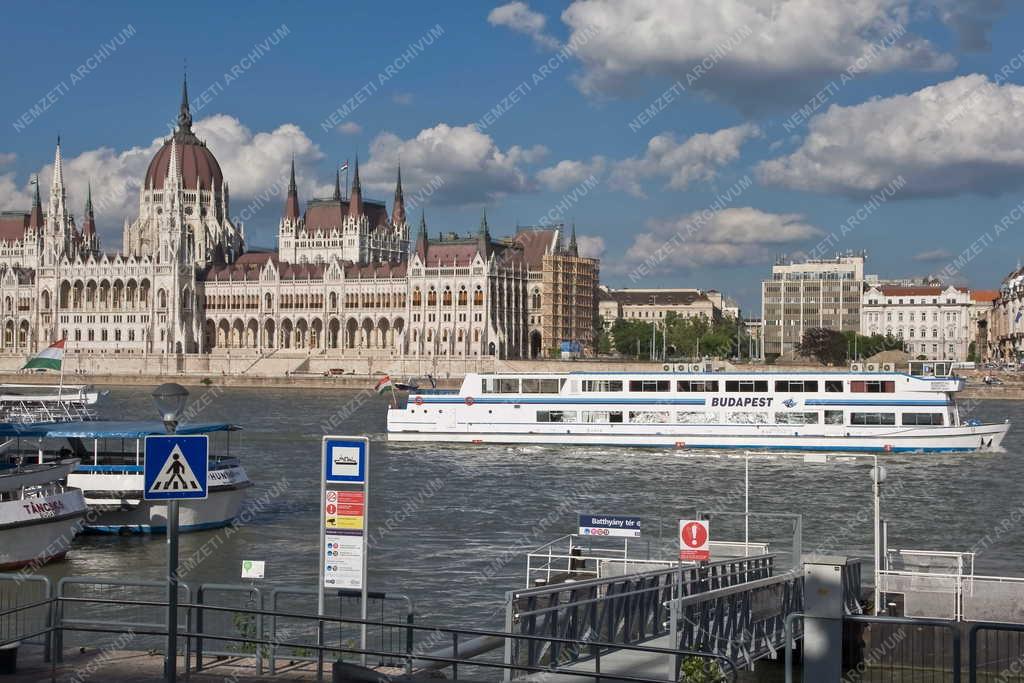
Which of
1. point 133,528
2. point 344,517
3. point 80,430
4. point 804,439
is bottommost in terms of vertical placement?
point 133,528

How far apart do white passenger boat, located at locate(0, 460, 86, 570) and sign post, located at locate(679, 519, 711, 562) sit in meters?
13.3

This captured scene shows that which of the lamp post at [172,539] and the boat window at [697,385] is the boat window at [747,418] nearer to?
the boat window at [697,385]

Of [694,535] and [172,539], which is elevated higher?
[172,539]

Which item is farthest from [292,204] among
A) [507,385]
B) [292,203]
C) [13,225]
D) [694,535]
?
[694,535]

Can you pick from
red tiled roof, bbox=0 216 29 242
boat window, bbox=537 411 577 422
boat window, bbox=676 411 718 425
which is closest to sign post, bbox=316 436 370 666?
boat window, bbox=676 411 718 425

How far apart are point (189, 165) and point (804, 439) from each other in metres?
112

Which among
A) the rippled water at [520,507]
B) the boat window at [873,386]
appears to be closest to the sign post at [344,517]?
the rippled water at [520,507]

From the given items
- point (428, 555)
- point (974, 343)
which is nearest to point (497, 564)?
point (428, 555)

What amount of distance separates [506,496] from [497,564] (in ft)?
39.6

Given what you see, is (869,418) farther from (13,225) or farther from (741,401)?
(13,225)

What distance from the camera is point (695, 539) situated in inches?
643

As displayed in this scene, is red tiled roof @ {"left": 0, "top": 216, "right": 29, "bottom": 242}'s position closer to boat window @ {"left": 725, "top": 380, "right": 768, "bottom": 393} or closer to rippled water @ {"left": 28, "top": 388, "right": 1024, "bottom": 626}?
rippled water @ {"left": 28, "top": 388, "right": 1024, "bottom": 626}

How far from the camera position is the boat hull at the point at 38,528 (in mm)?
24047

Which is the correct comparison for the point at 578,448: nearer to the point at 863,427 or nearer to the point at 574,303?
the point at 863,427
